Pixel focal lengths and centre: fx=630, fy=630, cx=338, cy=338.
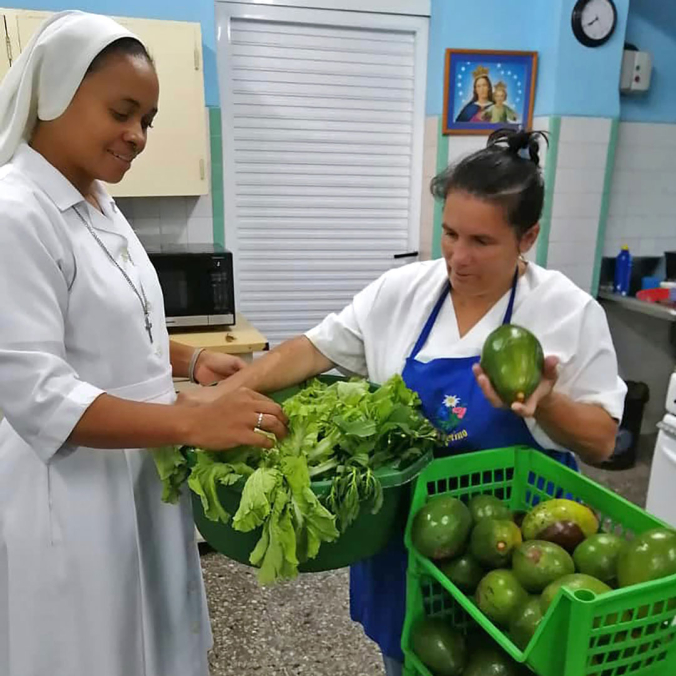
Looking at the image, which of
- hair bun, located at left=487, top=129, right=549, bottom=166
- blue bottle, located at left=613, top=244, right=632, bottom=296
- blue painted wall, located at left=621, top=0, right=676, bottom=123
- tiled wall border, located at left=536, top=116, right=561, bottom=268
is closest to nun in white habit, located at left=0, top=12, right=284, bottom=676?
hair bun, located at left=487, top=129, right=549, bottom=166

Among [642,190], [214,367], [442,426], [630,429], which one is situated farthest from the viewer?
[642,190]

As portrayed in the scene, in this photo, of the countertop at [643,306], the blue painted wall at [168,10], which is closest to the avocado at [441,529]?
→ the countertop at [643,306]

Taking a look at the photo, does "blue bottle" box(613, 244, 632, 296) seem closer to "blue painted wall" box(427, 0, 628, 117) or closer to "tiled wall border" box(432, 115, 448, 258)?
"blue painted wall" box(427, 0, 628, 117)

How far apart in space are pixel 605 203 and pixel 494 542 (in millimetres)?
2776

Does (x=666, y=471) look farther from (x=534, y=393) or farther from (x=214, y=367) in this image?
(x=214, y=367)

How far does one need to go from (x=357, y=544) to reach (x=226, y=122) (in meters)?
2.52

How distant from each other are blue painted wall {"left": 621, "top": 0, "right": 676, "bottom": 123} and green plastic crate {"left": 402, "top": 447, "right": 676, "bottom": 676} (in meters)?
2.89

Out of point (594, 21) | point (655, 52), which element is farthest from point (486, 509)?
point (655, 52)

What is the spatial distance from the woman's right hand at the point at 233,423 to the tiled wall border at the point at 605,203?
274 centimetres

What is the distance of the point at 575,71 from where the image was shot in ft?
9.82

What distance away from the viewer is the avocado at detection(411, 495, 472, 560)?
2.84ft

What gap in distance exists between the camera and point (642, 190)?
3432mm

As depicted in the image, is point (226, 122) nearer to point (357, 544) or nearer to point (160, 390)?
point (160, 390)

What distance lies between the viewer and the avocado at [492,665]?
830 mm
